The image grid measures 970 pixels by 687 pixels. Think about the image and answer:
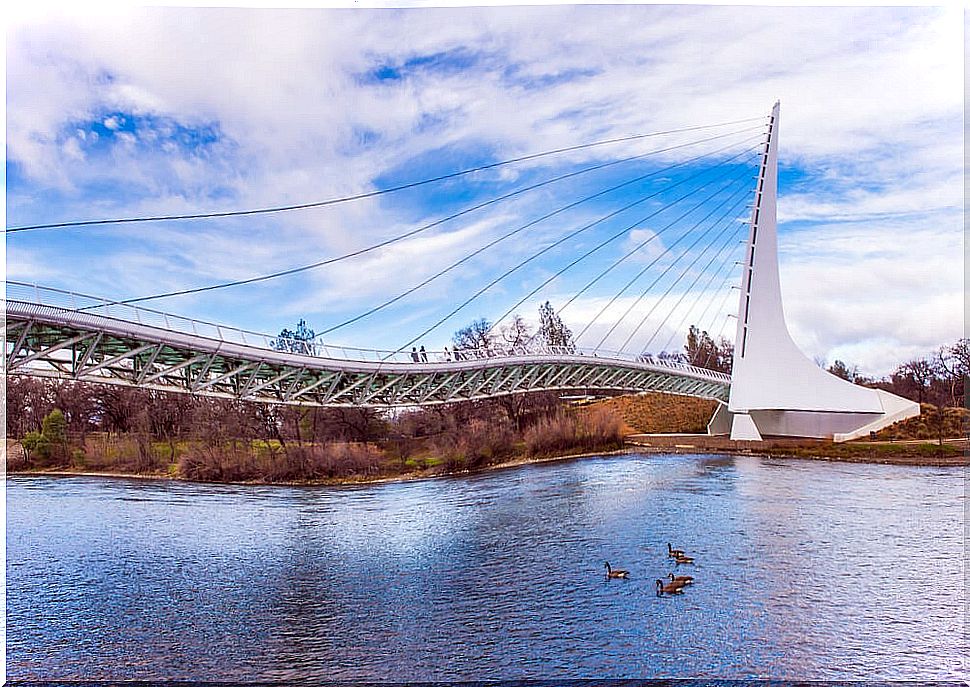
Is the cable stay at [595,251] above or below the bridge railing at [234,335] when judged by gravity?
above

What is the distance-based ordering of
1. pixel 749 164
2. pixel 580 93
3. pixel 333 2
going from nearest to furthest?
pixel 333 2, pixel 580 93, pixel 749 164

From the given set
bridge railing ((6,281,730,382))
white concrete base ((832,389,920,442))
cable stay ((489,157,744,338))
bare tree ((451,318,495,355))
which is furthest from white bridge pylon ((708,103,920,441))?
bare tree ((451,318,495,355))

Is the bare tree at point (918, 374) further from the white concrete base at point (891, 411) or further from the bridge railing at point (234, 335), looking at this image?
the bridge railing at point (234, 335)

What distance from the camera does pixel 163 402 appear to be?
633 centimetres

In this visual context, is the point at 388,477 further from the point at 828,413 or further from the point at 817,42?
the point at 817,42

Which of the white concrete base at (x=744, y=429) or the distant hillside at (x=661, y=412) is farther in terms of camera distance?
the white concrete base at (x=744, y=429)

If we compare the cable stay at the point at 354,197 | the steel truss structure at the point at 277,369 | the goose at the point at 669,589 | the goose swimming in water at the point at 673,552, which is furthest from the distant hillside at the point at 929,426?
the cable stay at the point at 354,197

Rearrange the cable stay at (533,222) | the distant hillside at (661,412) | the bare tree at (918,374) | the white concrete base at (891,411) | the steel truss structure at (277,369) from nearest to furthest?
the steel truss structure at (277,369)
the cable stay at (533,222)
the bare tree at (918,374)
the white concrete base at (891,411)
the distant hillside at (661,412)

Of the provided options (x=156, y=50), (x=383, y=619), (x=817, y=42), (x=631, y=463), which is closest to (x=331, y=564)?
(x=383, y=619)

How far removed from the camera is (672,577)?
19.1ft

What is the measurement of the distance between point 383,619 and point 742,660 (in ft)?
7.87

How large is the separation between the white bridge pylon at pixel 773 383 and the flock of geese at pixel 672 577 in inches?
75.6

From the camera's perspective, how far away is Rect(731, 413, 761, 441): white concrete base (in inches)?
299

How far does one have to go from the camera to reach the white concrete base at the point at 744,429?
760 centimetres
